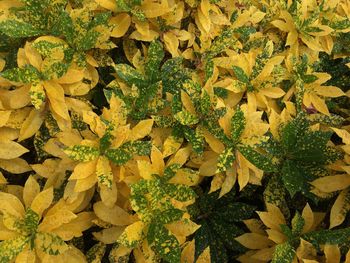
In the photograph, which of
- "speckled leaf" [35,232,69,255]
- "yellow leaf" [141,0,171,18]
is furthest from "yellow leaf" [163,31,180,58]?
"speckled leaf" [35,232,69,255]

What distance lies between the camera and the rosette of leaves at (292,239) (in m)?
1.34

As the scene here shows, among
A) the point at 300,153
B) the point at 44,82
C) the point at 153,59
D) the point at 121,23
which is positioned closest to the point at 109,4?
the point at 121,23

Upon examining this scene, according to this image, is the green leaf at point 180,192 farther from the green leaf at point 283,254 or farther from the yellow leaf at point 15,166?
the yellow leaf at point 15,166

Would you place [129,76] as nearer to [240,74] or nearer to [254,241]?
[240,74]

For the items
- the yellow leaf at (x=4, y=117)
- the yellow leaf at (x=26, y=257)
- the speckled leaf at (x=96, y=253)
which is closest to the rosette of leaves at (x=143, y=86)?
the yellow leaf at (x=4, y=117)

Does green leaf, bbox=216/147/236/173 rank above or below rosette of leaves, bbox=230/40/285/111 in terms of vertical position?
below

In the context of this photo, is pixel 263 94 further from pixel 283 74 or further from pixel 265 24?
pixel 265 24

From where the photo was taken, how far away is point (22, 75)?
136 cm

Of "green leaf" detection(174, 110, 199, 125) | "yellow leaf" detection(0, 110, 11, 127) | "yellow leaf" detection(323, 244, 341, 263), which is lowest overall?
"yellow leaf" detection(323, 244, 341, 263)

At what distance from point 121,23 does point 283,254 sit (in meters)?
0.97

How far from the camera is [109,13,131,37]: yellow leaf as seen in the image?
5.24 ft

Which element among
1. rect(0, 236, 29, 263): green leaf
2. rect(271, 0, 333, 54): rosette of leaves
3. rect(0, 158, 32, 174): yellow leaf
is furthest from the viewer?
rect(271, 0, 333, 54): rosette of leaves

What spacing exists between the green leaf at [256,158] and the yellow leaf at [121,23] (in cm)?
61

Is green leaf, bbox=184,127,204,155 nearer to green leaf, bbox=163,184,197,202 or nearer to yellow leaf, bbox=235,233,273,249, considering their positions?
green leaf, bbox=163,184,197,202
